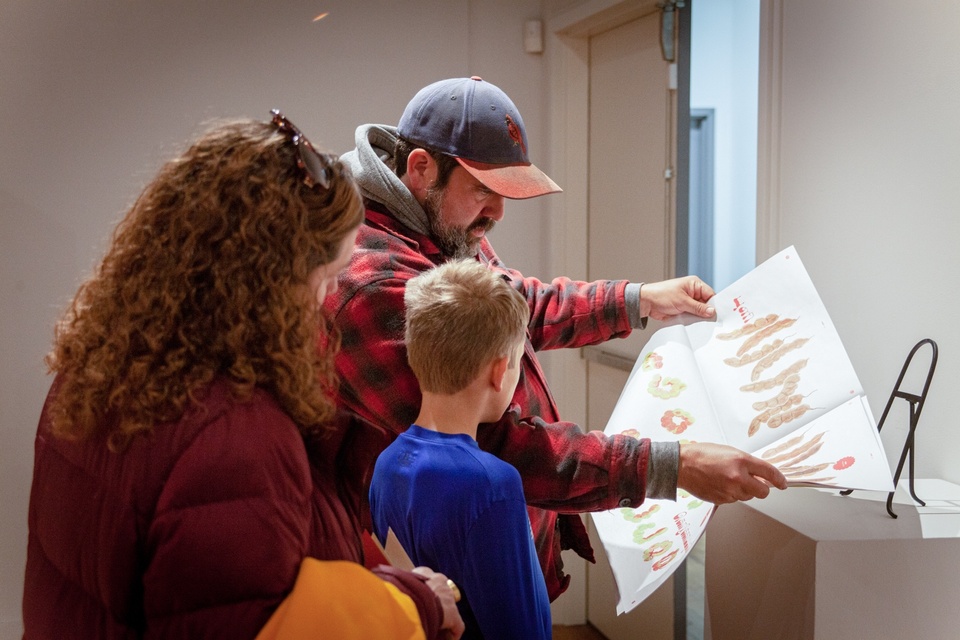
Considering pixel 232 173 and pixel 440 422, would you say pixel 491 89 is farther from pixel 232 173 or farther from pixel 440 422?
pixel 232 173

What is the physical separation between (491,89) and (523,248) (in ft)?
5.08

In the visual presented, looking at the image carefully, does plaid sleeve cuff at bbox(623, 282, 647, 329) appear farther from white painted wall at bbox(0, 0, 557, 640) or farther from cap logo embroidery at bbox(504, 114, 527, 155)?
white painted wall at bbox(0, 0, 557, 640)

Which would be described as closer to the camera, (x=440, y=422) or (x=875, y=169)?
(x=440, y=422)

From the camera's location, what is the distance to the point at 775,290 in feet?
4.61

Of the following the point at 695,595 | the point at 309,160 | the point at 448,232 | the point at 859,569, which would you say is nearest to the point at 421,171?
the point at 448,232

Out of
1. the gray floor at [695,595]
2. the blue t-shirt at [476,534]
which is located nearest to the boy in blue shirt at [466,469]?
the blue t-shirt at [476,534]

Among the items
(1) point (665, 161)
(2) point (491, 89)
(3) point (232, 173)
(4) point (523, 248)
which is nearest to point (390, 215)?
(2) point (491, 89)

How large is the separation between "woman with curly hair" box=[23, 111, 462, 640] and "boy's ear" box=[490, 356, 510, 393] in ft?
1.08

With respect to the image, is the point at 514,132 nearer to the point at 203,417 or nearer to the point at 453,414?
the point at 453,414

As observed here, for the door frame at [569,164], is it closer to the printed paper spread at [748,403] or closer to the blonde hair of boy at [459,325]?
the printed paper spread at [748,403]

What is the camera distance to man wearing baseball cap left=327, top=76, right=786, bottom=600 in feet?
4.09

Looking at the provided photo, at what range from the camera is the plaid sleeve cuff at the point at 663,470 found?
124 cm

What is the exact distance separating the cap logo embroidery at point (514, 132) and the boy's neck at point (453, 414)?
1.59ft

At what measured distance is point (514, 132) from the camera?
1.46 meters
